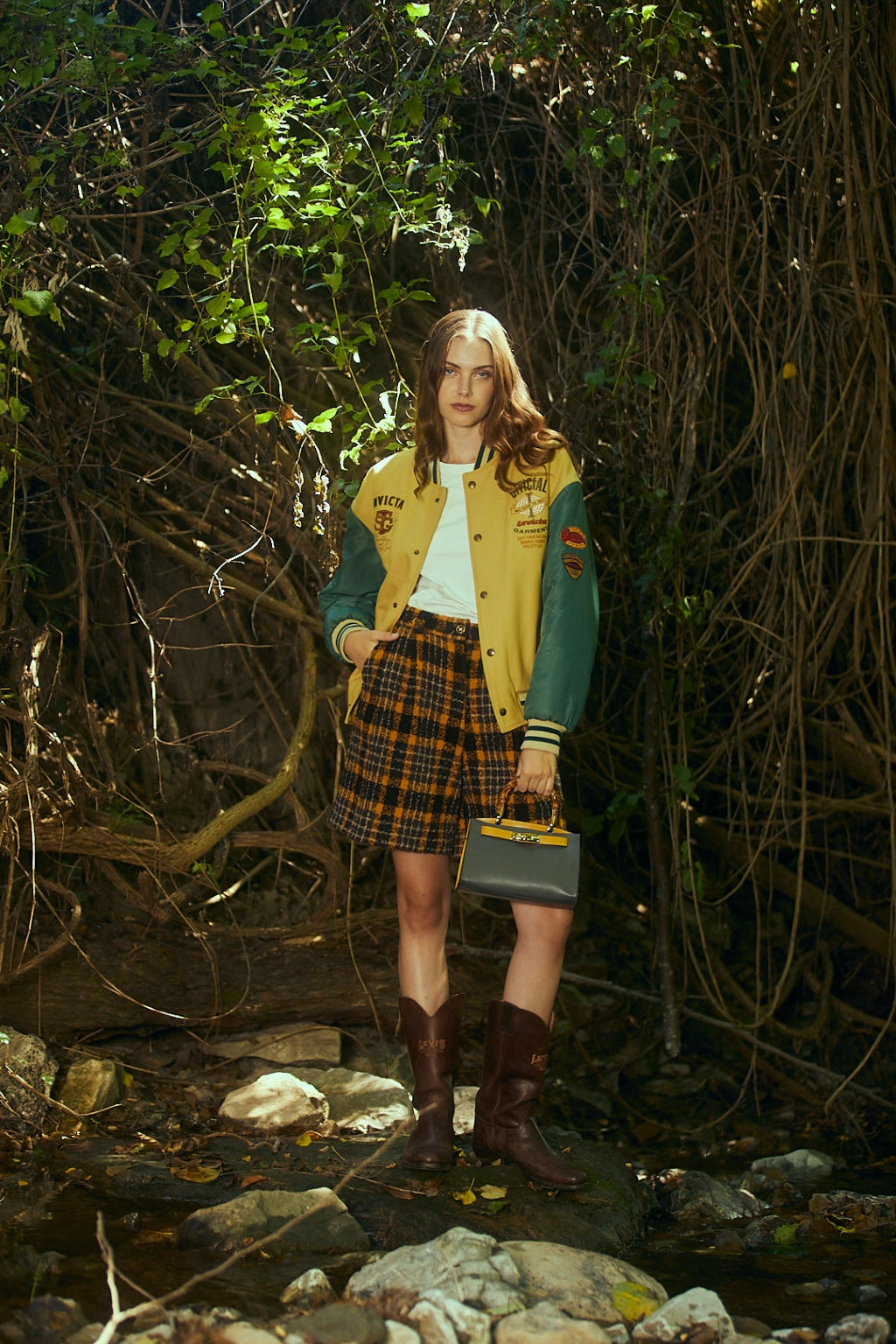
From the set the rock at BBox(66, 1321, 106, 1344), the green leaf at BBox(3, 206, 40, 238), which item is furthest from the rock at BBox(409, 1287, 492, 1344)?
the green leaf at BBox(3, 206, 40, 238)

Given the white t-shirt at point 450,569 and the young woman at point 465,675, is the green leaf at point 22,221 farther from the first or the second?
the white t-shirt at point 450,569

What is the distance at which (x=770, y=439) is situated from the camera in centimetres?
330

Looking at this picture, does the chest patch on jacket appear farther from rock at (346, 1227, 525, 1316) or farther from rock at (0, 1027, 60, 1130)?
rock at (0, 1027, 60, 1130)

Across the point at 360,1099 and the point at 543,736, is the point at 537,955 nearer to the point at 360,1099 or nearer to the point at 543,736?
the point at 543,736

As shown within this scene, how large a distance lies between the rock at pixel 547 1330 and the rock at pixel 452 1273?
5 centimetres

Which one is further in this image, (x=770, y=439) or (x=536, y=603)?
(x=770, y=439)

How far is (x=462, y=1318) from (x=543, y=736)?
1.07 m

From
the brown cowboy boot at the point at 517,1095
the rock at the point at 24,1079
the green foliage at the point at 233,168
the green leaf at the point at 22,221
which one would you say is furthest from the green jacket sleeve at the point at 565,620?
the rock at the point at 24,1079

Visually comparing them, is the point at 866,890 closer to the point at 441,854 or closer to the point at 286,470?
the point at 441,854

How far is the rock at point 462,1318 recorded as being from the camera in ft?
6.32

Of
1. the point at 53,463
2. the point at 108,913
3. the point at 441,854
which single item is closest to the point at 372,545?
the point at 441,854

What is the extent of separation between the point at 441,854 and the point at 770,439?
1.54 metres

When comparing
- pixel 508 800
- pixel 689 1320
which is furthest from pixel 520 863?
pixel 689 1320

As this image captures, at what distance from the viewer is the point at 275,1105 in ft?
9.96
